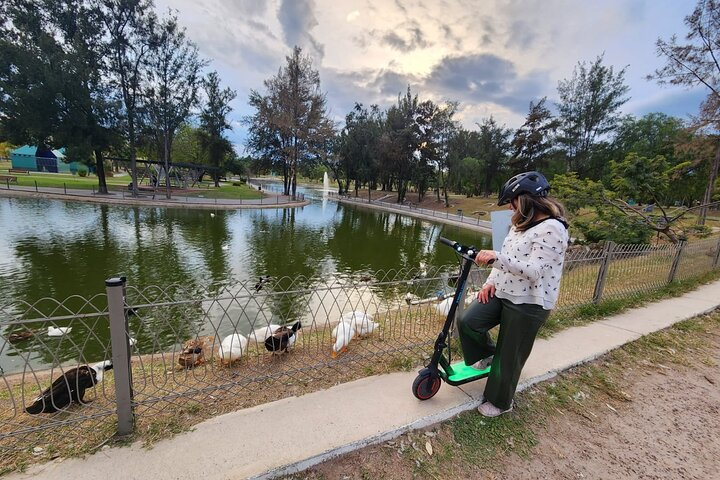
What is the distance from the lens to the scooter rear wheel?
2378 mm

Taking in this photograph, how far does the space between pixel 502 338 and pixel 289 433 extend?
1614mm

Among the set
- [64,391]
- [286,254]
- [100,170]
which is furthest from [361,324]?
[100,170]

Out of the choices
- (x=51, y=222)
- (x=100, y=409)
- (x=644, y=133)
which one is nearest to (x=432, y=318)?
(x=100, y=409)

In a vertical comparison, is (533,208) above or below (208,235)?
above

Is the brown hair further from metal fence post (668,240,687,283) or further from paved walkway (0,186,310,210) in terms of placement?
paved walkway (0,186,310,210)

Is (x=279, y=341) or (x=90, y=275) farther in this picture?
(x=90, y=275)

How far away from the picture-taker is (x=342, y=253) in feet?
43.3

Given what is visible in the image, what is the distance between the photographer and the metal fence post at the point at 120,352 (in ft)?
6.07

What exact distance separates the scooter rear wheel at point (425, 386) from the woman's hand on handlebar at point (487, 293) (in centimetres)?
73

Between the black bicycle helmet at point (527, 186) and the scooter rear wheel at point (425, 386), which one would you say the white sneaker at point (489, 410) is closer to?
the scooter rear wheel at point (425, 386)

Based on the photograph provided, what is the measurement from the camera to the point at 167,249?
36.8 ft

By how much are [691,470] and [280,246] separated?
12811mm

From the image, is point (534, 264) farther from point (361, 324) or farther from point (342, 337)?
point (361, 324)

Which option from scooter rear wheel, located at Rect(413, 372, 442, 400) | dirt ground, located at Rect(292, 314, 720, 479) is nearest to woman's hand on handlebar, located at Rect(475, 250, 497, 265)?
scooter rear wheel, located at Rect(413, 372, 442, 400)
